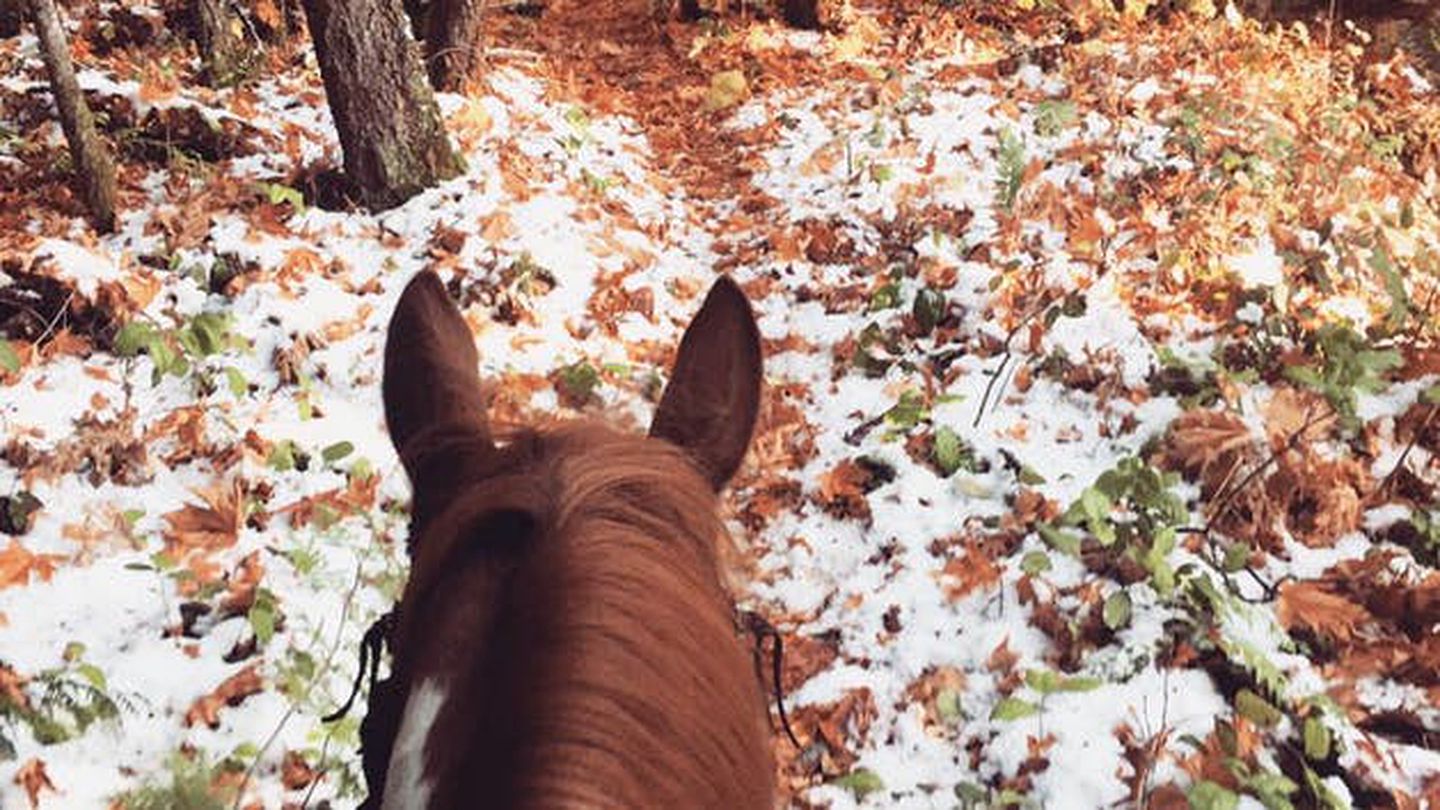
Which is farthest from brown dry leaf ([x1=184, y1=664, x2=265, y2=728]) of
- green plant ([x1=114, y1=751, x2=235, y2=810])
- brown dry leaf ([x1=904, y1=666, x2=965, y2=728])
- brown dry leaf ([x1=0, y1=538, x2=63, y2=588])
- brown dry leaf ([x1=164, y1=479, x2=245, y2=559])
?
brown dry leaf ([x1=904, y1=666, x2=965, y2=728])

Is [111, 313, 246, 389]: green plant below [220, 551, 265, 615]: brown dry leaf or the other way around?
the other way around

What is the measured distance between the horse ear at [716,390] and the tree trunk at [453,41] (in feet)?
21.9

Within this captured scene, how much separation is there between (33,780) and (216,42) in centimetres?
586

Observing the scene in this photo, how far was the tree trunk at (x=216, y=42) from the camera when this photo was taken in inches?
285

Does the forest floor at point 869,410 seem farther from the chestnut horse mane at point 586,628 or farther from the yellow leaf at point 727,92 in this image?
the yellow leaf at point 727,92

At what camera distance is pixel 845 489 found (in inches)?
187

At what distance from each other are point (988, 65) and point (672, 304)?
421cm

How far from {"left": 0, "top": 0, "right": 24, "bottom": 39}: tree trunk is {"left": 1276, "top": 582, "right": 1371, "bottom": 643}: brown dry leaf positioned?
8.71 meters

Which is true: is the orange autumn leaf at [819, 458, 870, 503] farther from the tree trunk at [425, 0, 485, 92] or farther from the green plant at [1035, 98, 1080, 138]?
the tree trunk at [425, 0, 485, 92]

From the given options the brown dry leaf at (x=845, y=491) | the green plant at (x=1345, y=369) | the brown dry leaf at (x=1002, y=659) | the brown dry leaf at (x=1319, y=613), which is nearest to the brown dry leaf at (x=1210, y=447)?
the green plant at (x=1345, y=369)

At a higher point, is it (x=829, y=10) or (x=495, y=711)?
(x=495, y=711)

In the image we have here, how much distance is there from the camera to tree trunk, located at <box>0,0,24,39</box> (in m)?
7.40

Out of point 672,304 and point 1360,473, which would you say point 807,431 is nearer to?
point 672,304

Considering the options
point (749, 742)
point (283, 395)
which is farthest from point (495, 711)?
point (283, 395)
